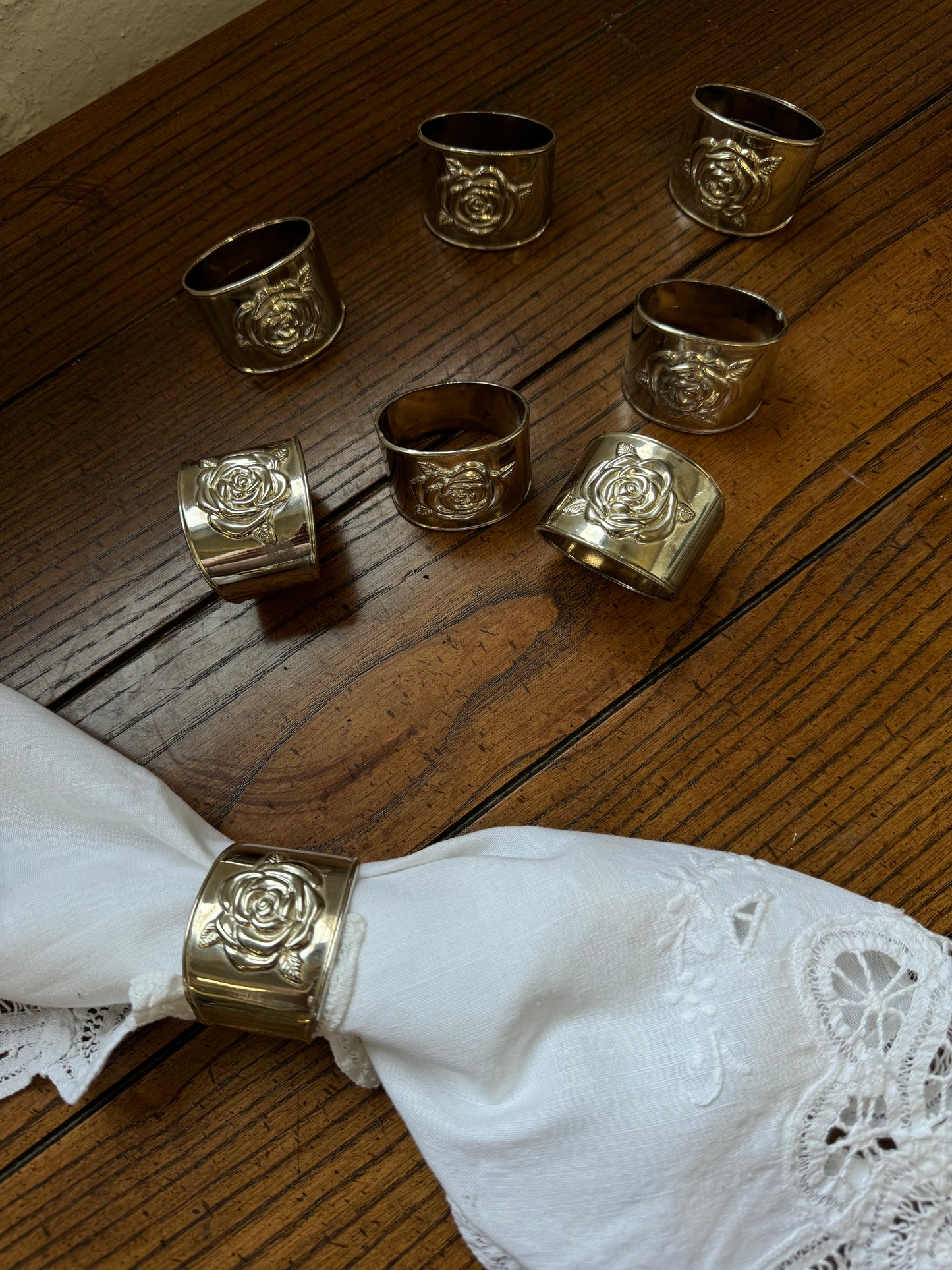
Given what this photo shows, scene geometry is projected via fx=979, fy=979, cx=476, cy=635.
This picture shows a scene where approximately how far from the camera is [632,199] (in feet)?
3.08

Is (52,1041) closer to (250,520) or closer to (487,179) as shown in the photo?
(250,520)

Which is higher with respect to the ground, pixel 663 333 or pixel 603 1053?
pixel 663 333

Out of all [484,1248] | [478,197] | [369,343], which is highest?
[478,197]

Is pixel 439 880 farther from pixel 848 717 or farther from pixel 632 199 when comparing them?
pixel 632 199

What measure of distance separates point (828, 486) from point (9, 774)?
685 millimetres

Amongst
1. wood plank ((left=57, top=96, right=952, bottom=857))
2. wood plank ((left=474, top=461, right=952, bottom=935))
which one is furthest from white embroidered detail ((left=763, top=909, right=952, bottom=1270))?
wood plank ((left=57, top=96, right=952, bottom=857))

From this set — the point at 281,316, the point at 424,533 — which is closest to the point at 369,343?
the point at 281,316

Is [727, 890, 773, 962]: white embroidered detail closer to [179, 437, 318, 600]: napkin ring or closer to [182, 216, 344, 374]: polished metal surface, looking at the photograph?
[179, 437, 318, 600]: napkin ring

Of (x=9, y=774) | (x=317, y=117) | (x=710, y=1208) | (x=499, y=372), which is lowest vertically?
(x=710, y=1208)

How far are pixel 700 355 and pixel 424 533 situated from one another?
0.88 feet

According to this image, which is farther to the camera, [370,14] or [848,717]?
[370,14]

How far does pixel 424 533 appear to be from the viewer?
833 mm

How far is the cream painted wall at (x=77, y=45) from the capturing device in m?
0.95

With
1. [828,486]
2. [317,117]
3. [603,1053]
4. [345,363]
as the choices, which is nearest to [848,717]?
[828,486]
